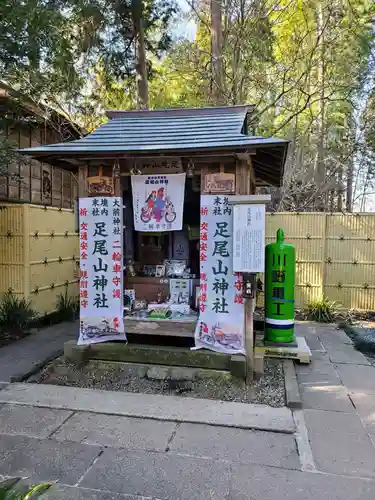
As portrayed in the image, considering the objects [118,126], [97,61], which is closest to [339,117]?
[97,61]

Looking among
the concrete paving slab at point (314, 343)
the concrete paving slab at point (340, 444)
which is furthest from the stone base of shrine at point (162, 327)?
the concrete paving slab at point (314, 343)

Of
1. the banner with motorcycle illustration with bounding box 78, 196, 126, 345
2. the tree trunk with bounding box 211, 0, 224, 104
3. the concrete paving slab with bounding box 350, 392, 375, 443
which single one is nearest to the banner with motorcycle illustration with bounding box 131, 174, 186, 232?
the banner with motorcycle illustration with bounding box 78, 196, 126, 345

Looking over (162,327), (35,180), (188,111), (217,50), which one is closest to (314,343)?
(162,327)

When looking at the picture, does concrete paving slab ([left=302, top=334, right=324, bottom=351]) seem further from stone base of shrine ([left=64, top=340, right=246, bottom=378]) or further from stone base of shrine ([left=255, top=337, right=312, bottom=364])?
stone base of shrine ([left=64, top=340, right=246, bottom=378])

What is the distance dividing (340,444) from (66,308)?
257 inches

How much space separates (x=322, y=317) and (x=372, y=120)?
7.72 m

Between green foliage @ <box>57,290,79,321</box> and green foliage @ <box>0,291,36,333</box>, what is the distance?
3.58 ft

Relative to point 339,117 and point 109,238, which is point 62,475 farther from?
point 339,117

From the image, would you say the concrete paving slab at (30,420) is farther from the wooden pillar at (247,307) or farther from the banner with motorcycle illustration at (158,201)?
the banner with motorcycle illustration at (158,201)

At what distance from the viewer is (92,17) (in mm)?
10094

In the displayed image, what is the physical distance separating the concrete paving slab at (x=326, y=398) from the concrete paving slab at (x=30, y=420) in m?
2.65

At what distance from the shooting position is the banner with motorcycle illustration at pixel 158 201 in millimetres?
5070

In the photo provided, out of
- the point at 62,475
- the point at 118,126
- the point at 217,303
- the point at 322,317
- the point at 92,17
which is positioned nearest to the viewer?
the point at 62,475

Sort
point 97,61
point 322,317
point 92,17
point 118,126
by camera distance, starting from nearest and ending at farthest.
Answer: point 118,126
point 322,317
point 92,17
point 97,61
